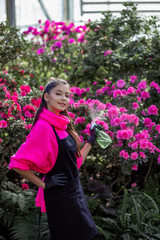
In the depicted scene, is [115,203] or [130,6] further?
[130,6]

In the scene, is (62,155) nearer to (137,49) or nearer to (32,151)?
(32,151)

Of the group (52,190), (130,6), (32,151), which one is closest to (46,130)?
(32,151)

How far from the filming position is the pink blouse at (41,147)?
156cm

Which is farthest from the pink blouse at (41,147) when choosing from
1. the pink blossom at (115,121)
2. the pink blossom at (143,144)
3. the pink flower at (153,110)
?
the pink flower at (153,110)

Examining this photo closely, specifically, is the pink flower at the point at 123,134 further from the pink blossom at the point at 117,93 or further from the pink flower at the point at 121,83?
the pink flower at the point at 121,83

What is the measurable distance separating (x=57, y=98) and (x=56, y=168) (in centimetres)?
43

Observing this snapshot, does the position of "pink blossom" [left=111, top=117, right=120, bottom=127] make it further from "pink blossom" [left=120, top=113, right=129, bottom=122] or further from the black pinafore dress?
the black pinafore dress

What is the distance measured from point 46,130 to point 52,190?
362 millimetres

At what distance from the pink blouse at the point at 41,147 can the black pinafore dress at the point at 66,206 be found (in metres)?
0.05

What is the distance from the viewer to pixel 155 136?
307cm

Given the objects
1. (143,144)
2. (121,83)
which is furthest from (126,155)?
(121,83)

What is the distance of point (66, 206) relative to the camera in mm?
1675

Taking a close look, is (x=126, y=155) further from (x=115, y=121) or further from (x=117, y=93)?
(x=117, y=93)

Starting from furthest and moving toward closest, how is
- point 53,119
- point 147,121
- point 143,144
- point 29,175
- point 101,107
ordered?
1. point 147,121
2. point 101,107
3. point 143,144
4. point 53,119
5. point 29,175
